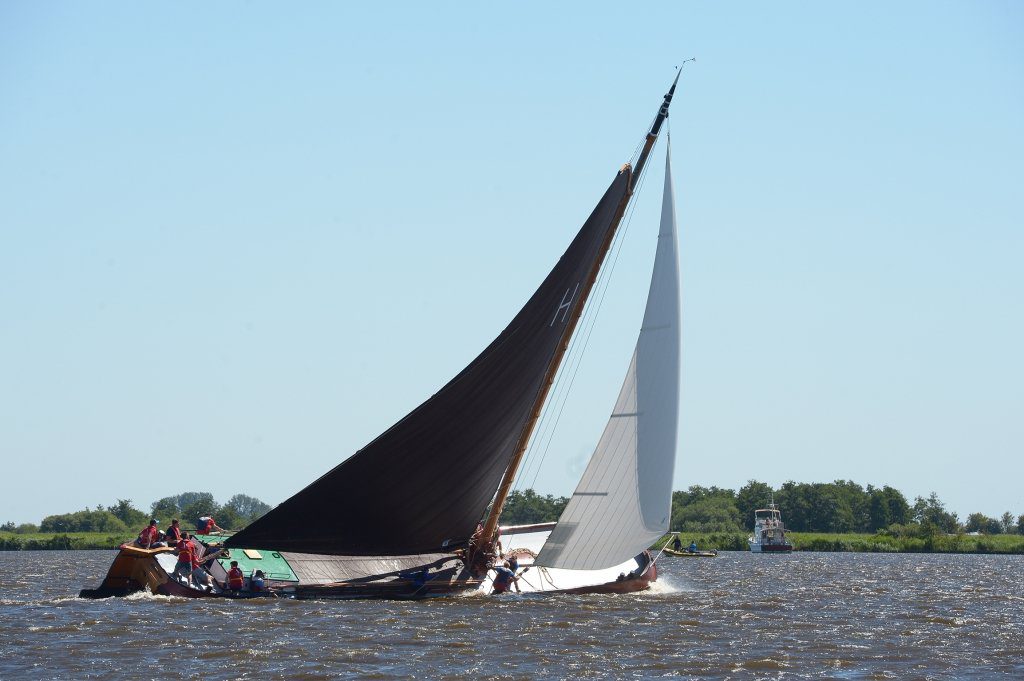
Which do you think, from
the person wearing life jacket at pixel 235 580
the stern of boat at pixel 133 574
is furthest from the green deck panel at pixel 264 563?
the stern of boat at pixel 133 574

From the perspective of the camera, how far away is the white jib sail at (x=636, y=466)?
30.6m

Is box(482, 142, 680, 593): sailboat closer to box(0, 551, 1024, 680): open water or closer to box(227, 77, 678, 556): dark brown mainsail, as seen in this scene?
box(0, 551, 1024, 680): open water

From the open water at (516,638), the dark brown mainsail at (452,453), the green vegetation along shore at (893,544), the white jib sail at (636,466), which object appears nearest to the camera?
the open water at (516,638)

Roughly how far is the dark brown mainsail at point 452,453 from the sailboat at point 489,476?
0.03 meters

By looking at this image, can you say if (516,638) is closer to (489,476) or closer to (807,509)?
(489,476)

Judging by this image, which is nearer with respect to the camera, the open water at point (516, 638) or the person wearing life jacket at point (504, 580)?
the open water at point (516, 638)

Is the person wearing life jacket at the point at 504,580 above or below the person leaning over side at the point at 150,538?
below

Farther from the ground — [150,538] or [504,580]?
[150,538]

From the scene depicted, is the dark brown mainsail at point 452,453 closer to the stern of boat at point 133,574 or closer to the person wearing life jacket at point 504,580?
the person wearing life jacket at point 504,580

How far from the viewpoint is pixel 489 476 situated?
32531 mm

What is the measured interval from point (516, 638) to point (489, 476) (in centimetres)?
852

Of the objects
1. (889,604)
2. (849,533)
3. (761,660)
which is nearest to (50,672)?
(761,660)

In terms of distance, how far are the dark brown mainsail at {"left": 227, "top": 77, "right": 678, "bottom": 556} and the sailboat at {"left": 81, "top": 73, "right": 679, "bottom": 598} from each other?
0.10ft

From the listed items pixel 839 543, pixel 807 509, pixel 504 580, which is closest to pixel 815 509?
pixel 807 509
